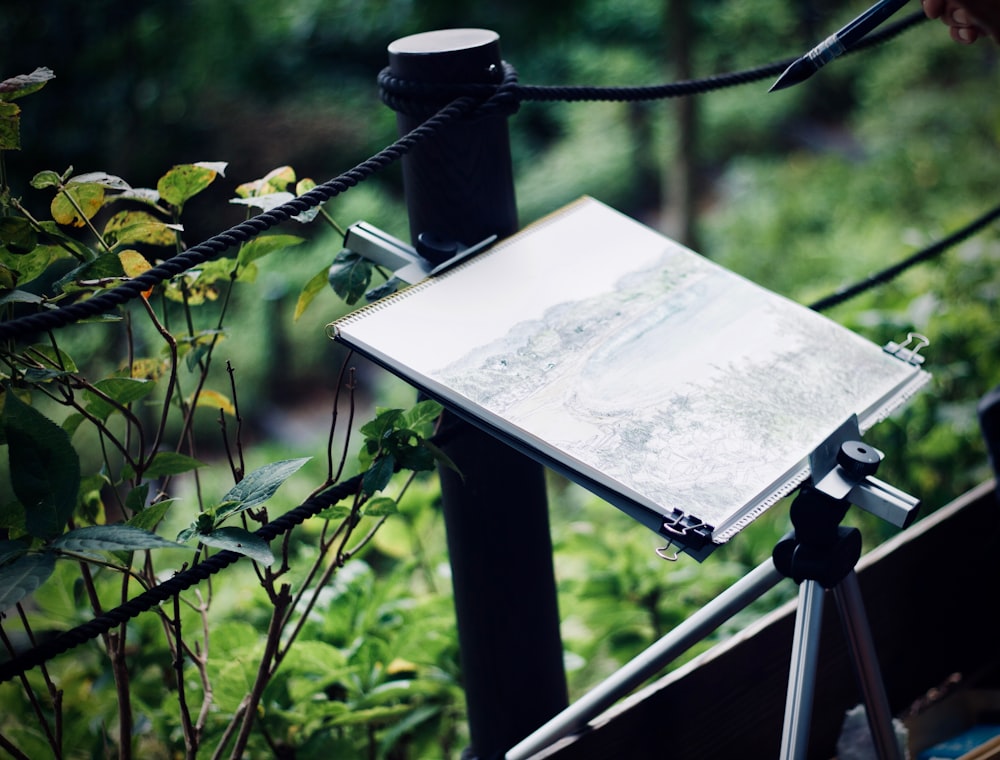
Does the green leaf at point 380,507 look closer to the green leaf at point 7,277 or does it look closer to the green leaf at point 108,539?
the green leaf at point 108,539

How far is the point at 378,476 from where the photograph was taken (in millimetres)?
882

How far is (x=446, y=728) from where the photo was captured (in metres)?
1.33

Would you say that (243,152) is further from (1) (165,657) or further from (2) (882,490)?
(2) (882,490)

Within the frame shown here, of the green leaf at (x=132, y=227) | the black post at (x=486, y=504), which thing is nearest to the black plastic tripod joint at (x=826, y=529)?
the black post at (x=486, y=504)

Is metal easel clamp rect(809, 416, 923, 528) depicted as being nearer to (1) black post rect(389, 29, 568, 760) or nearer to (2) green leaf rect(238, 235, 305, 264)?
(1) black post rect(389, 29, 568, 760)

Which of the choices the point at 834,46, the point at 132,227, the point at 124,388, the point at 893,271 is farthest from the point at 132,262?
the point at 893,271

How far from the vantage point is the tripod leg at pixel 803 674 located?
817mm

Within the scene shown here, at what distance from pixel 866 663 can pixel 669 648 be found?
8.1 inches

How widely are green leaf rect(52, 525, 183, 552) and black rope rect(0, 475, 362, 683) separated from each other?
0.07 metres

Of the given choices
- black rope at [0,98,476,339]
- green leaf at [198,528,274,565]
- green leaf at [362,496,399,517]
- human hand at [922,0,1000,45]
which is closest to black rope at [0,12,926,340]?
black rope at [0,98,476,339]

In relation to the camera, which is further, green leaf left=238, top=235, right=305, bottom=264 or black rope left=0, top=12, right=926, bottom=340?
green leaf left=238, top=235, right=305, bottom=264

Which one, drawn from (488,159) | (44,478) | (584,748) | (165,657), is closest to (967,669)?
(584,748)

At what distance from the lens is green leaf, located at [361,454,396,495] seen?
0.88 metres

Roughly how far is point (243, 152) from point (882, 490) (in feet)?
17.5
